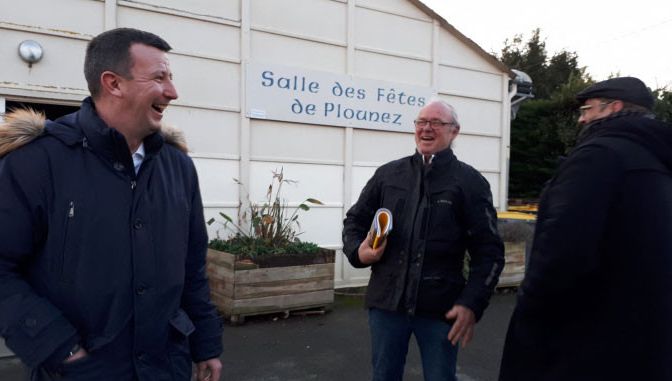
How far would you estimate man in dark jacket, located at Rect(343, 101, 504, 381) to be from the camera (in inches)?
99.6

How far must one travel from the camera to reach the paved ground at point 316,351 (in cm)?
421

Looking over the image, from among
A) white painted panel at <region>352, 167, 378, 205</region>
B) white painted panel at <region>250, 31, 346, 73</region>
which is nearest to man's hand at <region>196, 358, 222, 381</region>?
white painted panel at <region>250, 31, 346, 73</region>

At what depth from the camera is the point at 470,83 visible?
320 inches

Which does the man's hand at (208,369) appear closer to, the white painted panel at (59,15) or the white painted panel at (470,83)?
the white painted panel at (59,15)

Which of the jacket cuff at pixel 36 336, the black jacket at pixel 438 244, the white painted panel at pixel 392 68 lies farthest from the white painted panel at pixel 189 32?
the jacket cuff at pixel 36 336

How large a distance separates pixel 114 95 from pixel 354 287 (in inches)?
230

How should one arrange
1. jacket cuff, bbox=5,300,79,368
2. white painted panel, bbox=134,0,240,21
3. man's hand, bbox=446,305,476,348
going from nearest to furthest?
jacket cuff, bbox=5,300,79,368 → man's hand, bbox=446,305,476,348 → white painted panel, bbox=134,0,240,21

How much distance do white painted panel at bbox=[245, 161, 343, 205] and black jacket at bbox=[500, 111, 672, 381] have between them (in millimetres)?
4963

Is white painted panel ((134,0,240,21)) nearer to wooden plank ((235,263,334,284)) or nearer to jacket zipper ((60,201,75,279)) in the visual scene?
wooden plank ((235,263,334,284))

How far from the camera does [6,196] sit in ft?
4.97

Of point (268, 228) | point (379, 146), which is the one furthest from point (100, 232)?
point (379, 146)

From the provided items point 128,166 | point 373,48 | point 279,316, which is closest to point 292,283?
point 279,316

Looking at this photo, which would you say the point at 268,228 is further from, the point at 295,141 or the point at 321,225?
A: the point at 295,141

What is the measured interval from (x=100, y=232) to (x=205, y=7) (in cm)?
508
